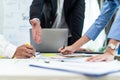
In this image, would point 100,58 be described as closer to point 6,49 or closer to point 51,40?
point 6,49

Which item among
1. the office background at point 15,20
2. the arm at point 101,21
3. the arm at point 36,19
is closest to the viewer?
the arm at point 101,21

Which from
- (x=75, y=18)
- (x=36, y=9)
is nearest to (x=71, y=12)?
(x=75, y=18)

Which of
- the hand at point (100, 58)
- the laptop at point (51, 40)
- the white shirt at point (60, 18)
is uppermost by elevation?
the white shirt at point (60, 18)

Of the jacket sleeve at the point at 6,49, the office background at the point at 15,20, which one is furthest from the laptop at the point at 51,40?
the office background at the point at 15,20

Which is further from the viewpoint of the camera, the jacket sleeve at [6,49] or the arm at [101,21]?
the arm at [101,21]

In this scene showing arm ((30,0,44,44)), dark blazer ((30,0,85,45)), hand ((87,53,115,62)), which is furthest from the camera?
dark blazer ((30,0,85,45))

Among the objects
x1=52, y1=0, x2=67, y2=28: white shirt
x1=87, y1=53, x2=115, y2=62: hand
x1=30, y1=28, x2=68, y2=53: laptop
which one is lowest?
x1=30, y1=28, x2=68, y2=53: laptop

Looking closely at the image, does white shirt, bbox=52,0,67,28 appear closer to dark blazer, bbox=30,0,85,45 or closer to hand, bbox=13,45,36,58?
dark blazer, bbox=30,0,85,45

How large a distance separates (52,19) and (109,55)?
1093 millimetres

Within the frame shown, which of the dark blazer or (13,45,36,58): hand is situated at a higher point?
the dark blazer

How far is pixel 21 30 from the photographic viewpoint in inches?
134

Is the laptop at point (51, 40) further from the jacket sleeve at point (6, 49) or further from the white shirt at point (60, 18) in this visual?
the jacket sleeve at point (6, 49)

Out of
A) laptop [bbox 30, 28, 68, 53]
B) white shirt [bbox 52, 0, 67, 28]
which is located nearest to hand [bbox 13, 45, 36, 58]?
laptop [bbox 30, 28, 68, 53]

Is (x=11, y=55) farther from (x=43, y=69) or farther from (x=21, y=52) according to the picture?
(x=43, y=69)
